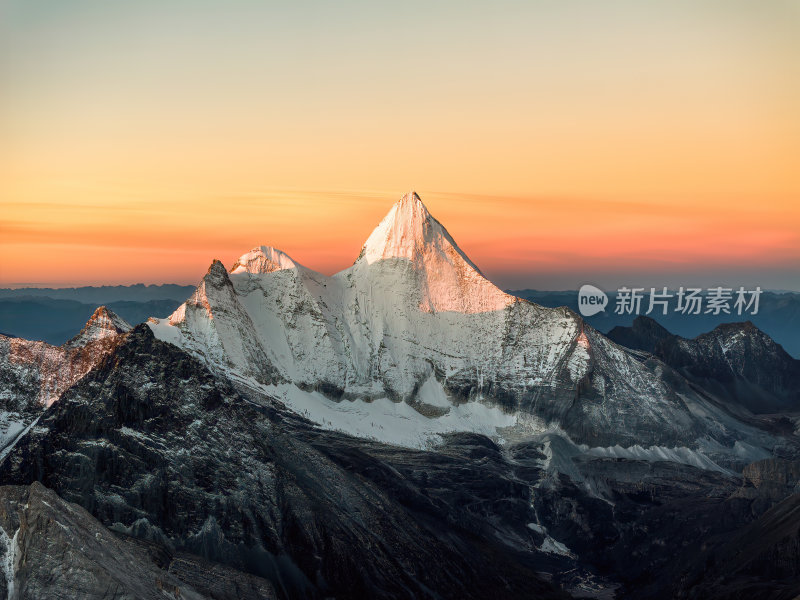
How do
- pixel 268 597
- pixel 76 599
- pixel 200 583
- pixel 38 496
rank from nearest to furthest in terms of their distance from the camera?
pixel 76 599 → pixel 38 496 → pixel 200 583 → pixel 268 597

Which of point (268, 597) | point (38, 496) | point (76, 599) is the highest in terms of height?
point (38, 496)

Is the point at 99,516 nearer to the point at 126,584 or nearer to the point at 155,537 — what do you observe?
the point at 155,537

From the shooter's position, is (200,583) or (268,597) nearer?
(200,583)

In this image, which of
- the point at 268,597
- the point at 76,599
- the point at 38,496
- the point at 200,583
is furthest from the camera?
the point at 268,597

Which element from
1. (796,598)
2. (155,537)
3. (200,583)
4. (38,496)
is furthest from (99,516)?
(796,598)

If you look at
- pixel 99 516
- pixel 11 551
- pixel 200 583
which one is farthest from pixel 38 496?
pixel 99 516

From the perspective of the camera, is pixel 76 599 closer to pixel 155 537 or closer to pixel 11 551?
pixel 11 551

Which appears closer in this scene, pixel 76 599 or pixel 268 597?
pixel 76 599

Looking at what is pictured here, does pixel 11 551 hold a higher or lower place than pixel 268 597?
higher

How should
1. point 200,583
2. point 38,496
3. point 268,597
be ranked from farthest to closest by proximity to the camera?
point 268,597, point 200,583, point 38,496
